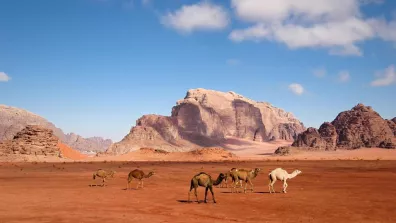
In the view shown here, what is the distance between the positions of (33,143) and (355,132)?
8770 centimetres

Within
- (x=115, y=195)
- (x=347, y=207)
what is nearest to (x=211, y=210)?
(x=347, y=207)

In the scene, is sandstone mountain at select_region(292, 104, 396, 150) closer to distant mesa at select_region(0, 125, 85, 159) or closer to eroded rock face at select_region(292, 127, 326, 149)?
eroded rock face at select_region(292, 127, 326, 149)

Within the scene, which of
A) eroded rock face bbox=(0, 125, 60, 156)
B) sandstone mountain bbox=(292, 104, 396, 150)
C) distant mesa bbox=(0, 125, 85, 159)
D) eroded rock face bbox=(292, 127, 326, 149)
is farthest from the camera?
eroded rock face bbox=(292, 127, 326, 149)

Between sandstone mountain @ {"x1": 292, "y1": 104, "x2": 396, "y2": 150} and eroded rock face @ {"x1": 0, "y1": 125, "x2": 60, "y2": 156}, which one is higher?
sandstone mountain @ {"x1": 292, "y1": 104, "x2": 396, "y2": 150}

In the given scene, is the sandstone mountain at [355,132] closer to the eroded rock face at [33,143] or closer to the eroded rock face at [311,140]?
the eroded rock face at [311,140]

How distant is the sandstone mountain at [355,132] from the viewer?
10675cm

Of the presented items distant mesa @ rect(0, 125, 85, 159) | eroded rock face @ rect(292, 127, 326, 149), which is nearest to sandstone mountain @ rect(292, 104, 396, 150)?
eroded rock face @ rect(292, 127, 326, 149)

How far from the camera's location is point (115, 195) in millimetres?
19156

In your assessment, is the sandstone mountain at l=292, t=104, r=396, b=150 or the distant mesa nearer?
the distant mesa

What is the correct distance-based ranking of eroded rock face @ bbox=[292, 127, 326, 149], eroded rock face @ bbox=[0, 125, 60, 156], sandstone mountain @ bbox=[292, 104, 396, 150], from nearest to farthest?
eroded rock face @ bbox=[0, 125, 60, 156] < sandstone mountain @ bbox=[292, 104, 396, 150] < eroded rock face @ bbox=[292, 127, 326, 149]

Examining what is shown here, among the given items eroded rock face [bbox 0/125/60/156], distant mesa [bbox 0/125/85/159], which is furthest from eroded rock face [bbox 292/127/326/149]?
eroded rock face [bbox 0/125/60/156]

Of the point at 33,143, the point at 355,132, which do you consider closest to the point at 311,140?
the point at 355,132

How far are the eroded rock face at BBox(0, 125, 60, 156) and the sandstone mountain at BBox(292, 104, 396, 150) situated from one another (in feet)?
247

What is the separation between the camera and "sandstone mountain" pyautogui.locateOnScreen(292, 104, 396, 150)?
10675 cm
